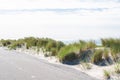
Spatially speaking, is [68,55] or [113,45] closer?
[113,45]

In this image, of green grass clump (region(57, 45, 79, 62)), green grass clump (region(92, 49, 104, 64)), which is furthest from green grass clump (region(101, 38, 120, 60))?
green grass clump (region(57, 45, 79, 62))

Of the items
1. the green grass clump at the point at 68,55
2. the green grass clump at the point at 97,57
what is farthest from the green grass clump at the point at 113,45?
the green grass clump at the point at 68,55

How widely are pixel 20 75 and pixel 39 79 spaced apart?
1038mm

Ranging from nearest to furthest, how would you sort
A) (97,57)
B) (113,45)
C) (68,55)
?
(97,57), (113,45), (68,55)

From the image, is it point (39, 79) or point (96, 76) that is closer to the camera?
point (39, 79)

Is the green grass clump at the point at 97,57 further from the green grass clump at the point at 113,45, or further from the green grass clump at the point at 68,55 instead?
the green grass clump at the point at 68,55

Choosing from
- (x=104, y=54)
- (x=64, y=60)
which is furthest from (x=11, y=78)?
(x=64, y=60)

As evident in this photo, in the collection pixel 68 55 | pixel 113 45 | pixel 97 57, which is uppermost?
pixel 113 45

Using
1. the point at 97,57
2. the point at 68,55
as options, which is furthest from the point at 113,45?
the point at 68,55

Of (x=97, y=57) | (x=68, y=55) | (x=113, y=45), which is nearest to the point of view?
(x=97, y=57)

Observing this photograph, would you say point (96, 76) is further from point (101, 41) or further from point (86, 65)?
point (101, 41)

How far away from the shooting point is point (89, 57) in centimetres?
1611

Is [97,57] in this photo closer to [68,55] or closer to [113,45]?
[113,45]

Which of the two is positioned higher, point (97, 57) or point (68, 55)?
point (97, 57)
